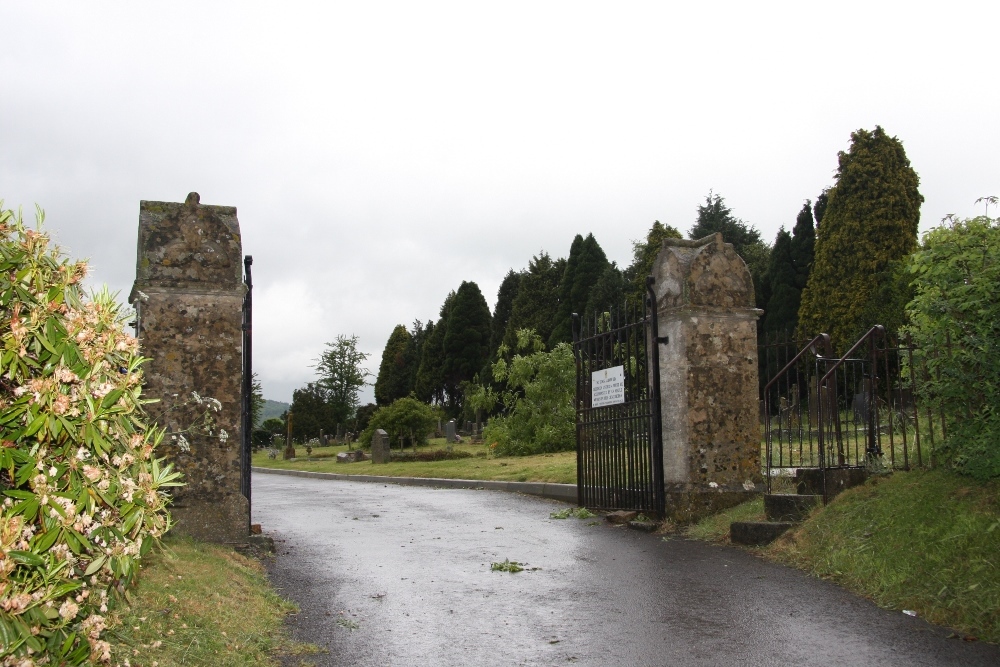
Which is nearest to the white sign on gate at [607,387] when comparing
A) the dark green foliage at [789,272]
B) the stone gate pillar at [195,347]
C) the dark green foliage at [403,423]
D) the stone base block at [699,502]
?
the stone base block at [699,502]

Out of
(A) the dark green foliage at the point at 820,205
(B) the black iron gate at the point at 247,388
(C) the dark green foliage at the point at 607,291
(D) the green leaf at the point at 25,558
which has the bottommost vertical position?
(D) the green leaf at the point at 25,558

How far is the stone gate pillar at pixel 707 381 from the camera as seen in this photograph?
34.2 feet

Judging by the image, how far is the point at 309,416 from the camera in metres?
49.7

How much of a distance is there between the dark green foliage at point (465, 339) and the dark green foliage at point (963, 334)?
53.0m

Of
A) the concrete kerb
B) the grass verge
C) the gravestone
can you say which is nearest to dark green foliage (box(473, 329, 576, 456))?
the gravestone

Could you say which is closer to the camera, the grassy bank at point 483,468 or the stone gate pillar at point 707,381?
the stone gate pillar at point 707,381

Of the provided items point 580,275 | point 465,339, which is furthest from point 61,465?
point 465,339

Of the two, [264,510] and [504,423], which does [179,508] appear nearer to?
[264,510]

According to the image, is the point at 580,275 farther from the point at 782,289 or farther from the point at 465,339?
the point at 782,289

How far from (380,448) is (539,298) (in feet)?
102

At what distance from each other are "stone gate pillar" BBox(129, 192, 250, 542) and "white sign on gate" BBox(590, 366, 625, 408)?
5.33 metres

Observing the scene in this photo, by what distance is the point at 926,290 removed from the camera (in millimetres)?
7426

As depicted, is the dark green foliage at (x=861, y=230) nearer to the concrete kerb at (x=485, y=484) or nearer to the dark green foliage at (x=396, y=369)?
the concrete kerb at (x=485, y=484)

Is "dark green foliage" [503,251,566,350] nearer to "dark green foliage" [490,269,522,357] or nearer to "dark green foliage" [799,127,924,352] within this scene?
"dark green foliage" [490,269,522,357]
